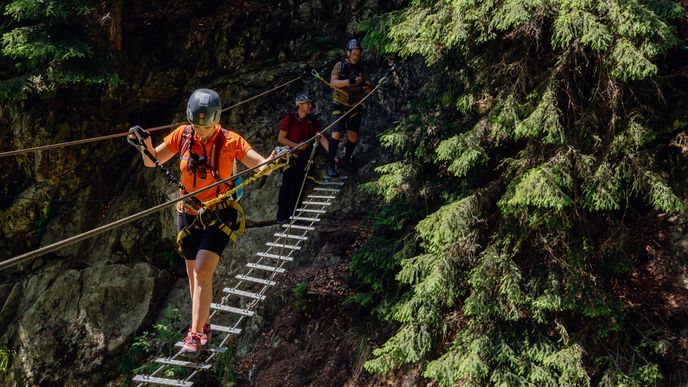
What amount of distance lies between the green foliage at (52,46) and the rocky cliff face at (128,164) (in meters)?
1.35

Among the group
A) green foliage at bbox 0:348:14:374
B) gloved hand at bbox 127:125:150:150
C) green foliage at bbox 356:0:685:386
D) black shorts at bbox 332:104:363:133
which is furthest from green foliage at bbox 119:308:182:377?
gloved hand at bbox 127:125:150:150

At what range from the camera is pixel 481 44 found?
648 cm

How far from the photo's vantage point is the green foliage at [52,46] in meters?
9.20

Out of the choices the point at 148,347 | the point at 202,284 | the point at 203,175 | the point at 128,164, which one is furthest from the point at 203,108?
the point at 128,164

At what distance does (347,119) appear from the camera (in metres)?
9.79

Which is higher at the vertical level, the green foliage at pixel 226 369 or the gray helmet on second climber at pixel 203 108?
the gray helmet on second climber at pixel 203 108

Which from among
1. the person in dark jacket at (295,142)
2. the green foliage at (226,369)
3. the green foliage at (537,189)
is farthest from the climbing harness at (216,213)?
the green foliage at (226,369)

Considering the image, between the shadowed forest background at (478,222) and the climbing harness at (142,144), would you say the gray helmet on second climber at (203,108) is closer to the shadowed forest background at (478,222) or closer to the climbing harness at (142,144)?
the climbing harness at (142,144)

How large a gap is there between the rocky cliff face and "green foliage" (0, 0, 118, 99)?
135 cm

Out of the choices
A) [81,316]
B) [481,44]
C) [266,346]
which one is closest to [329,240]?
[266,346]

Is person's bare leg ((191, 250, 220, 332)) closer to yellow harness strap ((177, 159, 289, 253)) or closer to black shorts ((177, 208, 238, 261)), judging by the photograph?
black shorts ((177, 208, 238, 261))

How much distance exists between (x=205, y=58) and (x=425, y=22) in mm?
7057

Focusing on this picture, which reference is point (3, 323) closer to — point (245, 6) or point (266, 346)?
point (266, 346)

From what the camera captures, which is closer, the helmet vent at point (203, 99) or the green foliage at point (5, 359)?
the helmet vent at point (203, 99)
